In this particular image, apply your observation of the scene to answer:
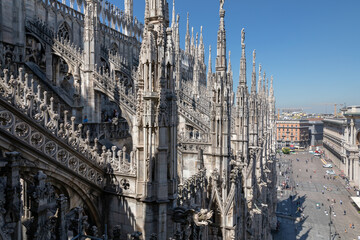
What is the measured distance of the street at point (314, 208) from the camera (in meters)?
33.7

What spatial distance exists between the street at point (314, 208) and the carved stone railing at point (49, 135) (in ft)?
90.8

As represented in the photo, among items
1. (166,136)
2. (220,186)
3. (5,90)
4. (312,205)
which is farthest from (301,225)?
(5,90)

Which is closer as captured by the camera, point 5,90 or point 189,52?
point 5,90

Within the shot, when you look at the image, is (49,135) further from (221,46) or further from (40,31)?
(40,31)

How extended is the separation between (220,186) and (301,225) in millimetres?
29002

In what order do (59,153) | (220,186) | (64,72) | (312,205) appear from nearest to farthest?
(59,153)
(220,186)
(64,72)
(312,205)

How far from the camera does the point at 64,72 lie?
2228 cm

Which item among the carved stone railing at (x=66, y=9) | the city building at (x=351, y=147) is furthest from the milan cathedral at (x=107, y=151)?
the city building at (x=351, y=147)

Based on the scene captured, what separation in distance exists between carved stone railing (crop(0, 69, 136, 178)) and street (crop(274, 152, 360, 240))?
90.8 ft

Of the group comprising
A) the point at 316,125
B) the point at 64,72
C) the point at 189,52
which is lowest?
the point at 316,125

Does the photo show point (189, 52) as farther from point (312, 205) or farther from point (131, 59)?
point (312, 205)

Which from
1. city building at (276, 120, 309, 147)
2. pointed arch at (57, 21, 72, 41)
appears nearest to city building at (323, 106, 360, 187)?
city building at (276, 120, 309, 147)

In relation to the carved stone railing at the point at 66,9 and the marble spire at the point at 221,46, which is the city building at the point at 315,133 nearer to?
the carved stone railing at the point at 66,9

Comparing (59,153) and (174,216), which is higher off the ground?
(59,153)
